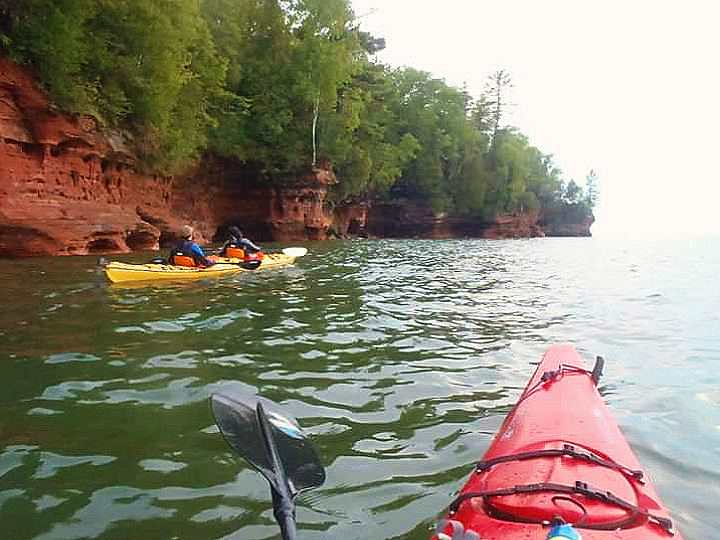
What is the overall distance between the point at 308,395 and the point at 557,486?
2.62 meters

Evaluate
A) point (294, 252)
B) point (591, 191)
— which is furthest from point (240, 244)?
point (591, 191)

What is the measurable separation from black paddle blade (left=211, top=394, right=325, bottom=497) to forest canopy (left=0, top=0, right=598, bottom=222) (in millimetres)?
16541

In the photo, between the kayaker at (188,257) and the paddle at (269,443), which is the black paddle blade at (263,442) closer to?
the paddle at (269,443)

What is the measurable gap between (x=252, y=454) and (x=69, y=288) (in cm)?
823

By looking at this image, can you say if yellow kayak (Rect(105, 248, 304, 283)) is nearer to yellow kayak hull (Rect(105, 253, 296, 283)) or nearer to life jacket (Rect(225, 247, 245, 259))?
yellow kayak hull (Rect(105, 253, 296, 283))

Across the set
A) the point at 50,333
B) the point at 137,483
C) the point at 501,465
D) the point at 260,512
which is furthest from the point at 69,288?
the point at 501,465

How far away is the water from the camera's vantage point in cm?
258

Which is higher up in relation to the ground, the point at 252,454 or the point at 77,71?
the point at 77,71

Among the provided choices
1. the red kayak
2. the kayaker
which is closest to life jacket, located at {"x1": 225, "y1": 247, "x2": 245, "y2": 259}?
the kayaker

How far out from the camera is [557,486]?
184 centimetres

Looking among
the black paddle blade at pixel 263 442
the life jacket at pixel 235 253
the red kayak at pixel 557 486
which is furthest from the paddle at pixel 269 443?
the life jacket at pixel 235 253

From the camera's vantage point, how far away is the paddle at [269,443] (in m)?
2.02

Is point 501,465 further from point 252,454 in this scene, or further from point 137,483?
point 137,483

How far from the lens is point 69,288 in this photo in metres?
8.90
